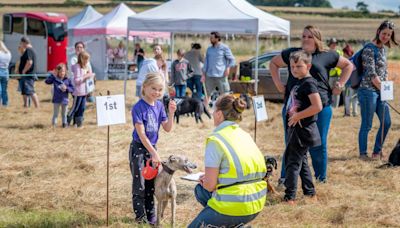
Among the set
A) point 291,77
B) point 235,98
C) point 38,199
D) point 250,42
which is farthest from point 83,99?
point 250,42

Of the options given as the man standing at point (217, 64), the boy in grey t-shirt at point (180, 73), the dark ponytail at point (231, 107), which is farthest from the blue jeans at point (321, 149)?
the boy in grey t-shirt at point (180, 73)

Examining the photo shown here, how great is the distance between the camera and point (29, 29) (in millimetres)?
30594

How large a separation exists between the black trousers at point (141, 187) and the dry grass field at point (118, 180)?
208mm

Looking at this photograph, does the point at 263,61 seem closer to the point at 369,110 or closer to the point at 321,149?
the point at 369,110

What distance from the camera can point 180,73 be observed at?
1638 centimetres


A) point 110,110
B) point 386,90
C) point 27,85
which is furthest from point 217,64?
point 110,110

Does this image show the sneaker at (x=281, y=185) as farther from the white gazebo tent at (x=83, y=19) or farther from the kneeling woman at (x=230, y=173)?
the white gazebo tent at (x=83, y=19)

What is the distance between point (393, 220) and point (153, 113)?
2.41 m

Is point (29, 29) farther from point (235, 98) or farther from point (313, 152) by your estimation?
point (235, 98)

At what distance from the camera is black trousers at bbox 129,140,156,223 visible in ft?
20.5

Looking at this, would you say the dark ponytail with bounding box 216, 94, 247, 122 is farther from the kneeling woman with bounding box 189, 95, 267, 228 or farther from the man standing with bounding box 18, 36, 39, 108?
the man standing with bounding box 18, 36, 39, 108

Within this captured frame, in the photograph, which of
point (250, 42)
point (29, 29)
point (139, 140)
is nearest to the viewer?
point (139, 140)

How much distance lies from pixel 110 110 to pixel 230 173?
1.72m

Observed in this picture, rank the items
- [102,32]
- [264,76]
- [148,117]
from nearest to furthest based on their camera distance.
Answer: [148,117] < [264,76] < [102,32]
